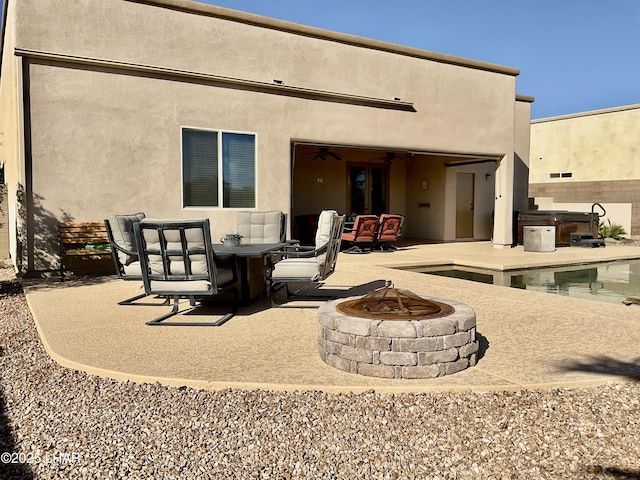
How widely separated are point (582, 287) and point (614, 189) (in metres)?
13.5

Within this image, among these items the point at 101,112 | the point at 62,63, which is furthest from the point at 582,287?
the point at 62,63

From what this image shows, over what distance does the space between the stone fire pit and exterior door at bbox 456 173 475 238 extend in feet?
41.2

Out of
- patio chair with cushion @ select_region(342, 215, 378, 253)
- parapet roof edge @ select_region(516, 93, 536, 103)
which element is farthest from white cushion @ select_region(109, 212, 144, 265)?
parapet roof edge @ select_region(516, 93, 536, 103)

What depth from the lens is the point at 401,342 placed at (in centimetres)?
340

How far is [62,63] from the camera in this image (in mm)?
7961

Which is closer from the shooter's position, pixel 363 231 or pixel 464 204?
pixel 363 231

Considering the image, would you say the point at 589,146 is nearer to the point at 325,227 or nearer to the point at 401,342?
the point at 325,227

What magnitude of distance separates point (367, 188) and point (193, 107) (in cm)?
782

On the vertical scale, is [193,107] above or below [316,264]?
above

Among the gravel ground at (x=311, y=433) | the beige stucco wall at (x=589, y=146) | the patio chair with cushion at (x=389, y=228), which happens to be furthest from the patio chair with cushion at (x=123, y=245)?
the beige stucco wall at (x=589, y=146)

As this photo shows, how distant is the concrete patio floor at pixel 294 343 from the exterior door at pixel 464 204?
8.95 meters

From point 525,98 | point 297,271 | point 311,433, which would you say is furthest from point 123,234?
point 525,98

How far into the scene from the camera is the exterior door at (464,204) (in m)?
15.7

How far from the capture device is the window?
9.06 m
